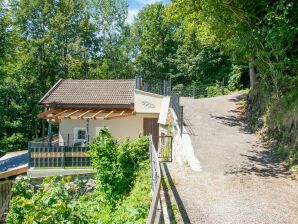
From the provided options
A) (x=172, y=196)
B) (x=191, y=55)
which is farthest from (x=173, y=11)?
(x=191, y=55)

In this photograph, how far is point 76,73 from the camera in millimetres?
36031

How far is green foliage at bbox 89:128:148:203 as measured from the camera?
11508mm

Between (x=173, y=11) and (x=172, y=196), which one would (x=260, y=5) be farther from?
(x=172, y=196)

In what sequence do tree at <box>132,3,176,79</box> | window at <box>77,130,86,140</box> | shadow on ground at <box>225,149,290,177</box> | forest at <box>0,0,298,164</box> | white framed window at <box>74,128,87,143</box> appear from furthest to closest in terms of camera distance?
tree at <box>132,3,176,79</box>
window at <box>77,130,86,140</box>
white framed window at <box>74,128,87,143</box>
forest at <box>0,0,298,164</box>
shadow on ground at <box>225,149,290,177</box>

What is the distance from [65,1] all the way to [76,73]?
8453 millimetres

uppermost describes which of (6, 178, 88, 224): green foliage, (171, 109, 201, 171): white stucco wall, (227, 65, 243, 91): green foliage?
(227, 65, 243, 91): green foliage

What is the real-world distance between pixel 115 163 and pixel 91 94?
37.8 feet

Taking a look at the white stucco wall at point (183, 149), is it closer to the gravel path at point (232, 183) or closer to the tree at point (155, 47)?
the gravel path at point (232, 183)

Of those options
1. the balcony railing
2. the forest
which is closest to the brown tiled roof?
the balcony railing

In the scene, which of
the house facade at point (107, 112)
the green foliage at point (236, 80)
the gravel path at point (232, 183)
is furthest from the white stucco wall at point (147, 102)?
the green foliage at point (236, 80)

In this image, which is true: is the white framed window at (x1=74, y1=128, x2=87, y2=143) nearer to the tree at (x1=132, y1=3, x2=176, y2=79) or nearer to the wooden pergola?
the wooden pergola

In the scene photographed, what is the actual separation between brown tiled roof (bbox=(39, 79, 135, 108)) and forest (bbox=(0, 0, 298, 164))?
5.98 m

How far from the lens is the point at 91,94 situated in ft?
73.7

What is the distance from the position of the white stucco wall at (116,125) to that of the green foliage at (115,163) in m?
8.19
